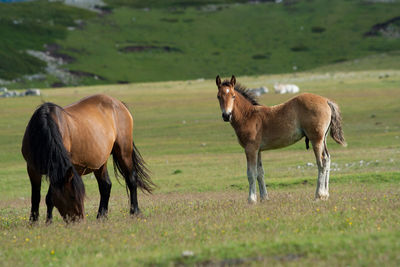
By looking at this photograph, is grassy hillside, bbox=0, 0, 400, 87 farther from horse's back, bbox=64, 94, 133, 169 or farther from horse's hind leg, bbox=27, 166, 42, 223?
horse's hind leg, bbox=27, 166, 42, 223

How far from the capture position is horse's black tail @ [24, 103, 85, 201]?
1113 cm

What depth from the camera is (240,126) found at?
13.9 m

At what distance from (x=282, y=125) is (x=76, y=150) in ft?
14.9

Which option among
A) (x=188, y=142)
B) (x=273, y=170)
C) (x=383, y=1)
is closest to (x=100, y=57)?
(x=383, y=1)

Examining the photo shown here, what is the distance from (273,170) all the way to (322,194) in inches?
371

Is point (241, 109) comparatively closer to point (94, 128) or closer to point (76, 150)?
point (94, 128)

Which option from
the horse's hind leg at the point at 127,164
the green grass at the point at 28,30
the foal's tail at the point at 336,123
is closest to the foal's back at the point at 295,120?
the foal's tail at the point at 336,123

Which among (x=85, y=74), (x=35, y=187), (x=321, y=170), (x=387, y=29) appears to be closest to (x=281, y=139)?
(x=321, y=170)

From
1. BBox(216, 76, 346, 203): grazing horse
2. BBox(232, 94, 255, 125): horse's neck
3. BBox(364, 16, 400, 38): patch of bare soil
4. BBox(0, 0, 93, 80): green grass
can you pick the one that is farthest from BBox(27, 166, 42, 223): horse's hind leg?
BBox(364, 16, 400, 38): patch of bare soil

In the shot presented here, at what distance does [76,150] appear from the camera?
496 inches

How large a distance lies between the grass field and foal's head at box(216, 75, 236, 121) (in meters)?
2.04

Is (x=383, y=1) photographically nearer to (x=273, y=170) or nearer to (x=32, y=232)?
(x=273, y=170)

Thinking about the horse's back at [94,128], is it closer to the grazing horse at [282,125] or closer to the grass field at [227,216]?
the grass field at [227,216]

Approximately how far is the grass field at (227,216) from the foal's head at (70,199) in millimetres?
367
